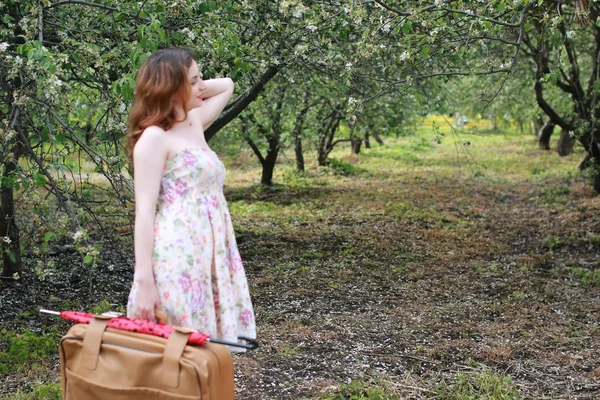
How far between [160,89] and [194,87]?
0.19 m

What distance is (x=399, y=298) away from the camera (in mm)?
7000

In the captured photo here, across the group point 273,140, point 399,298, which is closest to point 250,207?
point 273,140

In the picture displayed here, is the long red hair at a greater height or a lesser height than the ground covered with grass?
greater

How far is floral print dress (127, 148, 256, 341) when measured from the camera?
269cm

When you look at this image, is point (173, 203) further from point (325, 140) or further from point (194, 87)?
point (325, 140)

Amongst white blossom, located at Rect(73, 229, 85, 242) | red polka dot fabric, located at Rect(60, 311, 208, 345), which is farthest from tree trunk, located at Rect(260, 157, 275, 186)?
red polka dot fabric, located at Rect(60, 311, 208, 345)

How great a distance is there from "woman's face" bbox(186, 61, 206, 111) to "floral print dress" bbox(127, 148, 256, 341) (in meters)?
0.21

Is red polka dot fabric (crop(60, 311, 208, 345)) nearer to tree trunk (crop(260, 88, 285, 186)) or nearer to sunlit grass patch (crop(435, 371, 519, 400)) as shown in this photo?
sunlit grass patch (crop(435, 371, 519, 400))

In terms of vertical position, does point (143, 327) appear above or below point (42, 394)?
above

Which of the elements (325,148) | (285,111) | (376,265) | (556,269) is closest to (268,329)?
(376,265)

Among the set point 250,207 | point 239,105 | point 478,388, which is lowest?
point 478,388

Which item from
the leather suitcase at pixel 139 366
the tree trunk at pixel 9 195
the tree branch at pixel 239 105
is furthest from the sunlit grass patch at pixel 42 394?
the tree branch at pixel 239 105

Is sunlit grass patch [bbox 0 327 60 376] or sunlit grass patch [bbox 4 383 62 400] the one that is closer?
sunlit grass patch [bbox 4 383 62 400]

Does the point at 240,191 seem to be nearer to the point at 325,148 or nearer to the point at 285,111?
the point at 285,111
